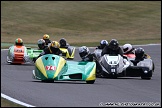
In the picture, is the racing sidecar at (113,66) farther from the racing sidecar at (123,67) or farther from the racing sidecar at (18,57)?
the racing sidecar at (18,57)

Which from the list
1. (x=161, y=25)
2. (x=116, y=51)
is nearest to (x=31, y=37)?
(x=161, y=25)

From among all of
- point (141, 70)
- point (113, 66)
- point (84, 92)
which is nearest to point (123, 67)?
point (113, 66)

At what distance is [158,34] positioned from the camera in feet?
166

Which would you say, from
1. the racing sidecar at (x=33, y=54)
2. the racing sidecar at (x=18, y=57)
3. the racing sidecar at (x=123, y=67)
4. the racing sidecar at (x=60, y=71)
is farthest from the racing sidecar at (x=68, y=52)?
the racing sidecar at (x=60, y=71)

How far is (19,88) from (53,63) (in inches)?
74.3

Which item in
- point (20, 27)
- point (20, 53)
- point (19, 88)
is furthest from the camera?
point (20, 27)

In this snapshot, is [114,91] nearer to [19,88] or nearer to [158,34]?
[19,88]

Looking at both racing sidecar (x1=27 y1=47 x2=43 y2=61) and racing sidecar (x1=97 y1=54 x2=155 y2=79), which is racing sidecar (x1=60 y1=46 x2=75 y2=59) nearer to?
racing sidecar (x1=27 y1=47 x2=43 y2=61)

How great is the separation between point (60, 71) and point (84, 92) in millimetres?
2233

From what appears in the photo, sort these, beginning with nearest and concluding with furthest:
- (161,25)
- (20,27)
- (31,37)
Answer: (31,37)
(20,27)
(161,25)

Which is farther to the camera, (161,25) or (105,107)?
(161,25)

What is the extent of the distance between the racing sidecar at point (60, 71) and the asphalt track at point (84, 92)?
17 cm

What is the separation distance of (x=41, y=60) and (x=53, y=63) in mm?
414

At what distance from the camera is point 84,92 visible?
40.8 ft
